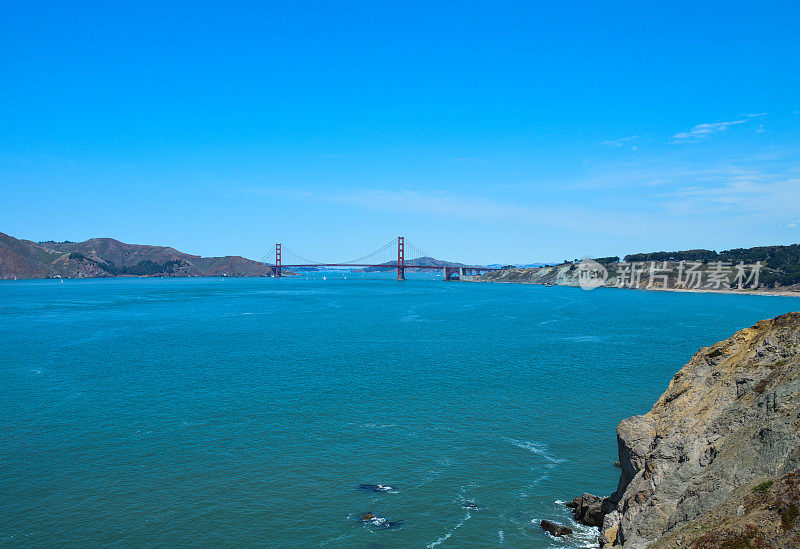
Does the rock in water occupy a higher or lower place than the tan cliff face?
lower

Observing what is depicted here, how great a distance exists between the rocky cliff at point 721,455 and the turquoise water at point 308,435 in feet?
11.2

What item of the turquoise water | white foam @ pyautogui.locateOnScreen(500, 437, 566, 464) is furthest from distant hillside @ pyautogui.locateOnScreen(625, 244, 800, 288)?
white foam @ pyautogui.locateOnScreen(500, 437, 566, 464)

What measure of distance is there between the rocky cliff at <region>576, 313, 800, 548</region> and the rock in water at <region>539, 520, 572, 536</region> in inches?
Result: 55.2

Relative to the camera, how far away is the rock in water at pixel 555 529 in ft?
61.2

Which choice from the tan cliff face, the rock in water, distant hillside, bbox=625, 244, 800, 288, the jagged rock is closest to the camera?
the tan cliff face

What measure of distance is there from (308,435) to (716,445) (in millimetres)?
19696

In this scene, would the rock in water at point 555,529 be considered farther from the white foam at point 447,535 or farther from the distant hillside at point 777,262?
the distant hillside at point 777,262

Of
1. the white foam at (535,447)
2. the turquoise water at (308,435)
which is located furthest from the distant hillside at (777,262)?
the white foam at (535,447)

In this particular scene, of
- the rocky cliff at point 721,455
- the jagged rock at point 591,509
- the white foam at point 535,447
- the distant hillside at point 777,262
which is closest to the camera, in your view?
the rocky cliff at point 721,455

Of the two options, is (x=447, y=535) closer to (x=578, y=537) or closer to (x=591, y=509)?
(x=578, y=537)

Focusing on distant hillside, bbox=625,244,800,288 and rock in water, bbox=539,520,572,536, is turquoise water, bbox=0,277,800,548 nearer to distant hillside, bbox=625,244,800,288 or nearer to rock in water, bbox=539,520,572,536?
rock in water, bbox=539,520,572,536

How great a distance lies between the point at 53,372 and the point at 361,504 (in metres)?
37.3

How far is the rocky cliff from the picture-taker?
40.7ft

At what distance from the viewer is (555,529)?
1880 cm
